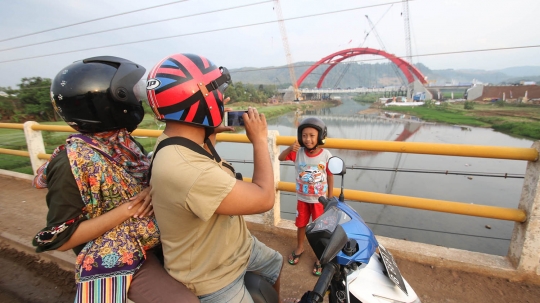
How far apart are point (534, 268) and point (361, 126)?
21.1 feet

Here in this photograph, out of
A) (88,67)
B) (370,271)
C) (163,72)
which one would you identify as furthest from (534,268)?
(88,67)

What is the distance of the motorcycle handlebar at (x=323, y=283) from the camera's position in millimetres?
937

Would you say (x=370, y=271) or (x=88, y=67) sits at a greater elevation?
(x=88, y=67)

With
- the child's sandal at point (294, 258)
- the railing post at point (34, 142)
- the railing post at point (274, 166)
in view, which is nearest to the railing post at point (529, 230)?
the child's sandal at point (294, 258)

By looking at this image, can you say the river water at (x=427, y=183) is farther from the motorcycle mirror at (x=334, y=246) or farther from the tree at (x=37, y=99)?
the tree at (x=37, y=99)

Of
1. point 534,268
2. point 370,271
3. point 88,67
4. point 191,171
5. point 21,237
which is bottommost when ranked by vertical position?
point 534,268

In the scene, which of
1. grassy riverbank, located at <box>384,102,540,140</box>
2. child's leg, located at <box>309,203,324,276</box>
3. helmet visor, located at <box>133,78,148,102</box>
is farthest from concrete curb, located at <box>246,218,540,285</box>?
grassy riverbank, located at <box>384,102,540,140</box>

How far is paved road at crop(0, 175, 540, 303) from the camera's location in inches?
86.7

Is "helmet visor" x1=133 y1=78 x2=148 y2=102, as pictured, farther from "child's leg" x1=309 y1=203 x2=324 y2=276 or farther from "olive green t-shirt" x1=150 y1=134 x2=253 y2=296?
"child's leg" x1=309 y1=203 x2=324 y2=276

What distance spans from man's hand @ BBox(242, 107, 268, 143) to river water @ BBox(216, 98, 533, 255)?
3434mm

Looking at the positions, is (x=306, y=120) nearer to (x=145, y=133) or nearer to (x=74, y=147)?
(x=74, y=147)

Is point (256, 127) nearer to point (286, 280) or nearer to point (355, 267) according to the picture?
point (355, 267)

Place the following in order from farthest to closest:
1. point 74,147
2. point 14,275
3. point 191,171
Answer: point 14,275 < point 74,147 < point 191,171

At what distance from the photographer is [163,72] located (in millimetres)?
1055
